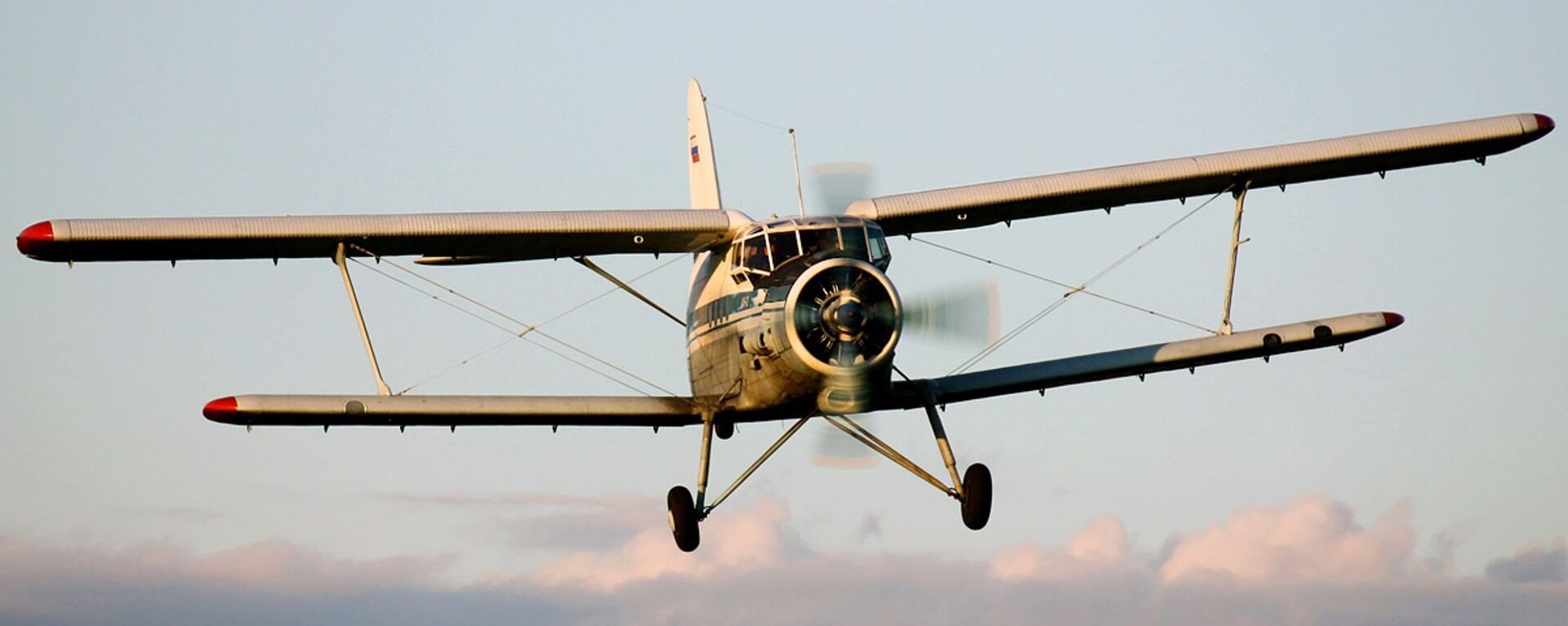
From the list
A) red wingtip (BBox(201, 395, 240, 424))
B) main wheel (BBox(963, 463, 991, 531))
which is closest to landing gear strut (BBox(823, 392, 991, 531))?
main wheel (BBox(963, 463, 991, 531))

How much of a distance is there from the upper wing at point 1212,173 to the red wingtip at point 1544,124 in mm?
10

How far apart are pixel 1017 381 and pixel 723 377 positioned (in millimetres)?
3942

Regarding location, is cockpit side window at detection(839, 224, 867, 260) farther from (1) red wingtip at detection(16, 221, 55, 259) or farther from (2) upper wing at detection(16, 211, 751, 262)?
(1) red wingtip at detection(16, 221, 55, 259)

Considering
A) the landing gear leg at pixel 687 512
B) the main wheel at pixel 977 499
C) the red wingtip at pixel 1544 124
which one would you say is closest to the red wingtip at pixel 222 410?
the landing gear leg at pixel 687 512

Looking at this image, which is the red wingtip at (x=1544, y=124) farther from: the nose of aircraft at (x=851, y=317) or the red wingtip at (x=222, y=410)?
the red wingtip at (x=222, y=410)

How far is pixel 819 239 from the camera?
28.4 metres

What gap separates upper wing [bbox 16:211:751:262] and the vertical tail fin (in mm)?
6954

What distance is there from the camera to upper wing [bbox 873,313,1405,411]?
3162cm

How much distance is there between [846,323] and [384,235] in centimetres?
649

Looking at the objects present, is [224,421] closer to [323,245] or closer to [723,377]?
[323,245]

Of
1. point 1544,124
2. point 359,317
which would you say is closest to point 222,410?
point 359,317

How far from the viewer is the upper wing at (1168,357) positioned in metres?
31.6

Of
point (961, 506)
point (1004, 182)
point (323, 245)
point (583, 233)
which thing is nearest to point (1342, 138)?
point (1004, 182)

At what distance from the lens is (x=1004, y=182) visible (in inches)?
1272
